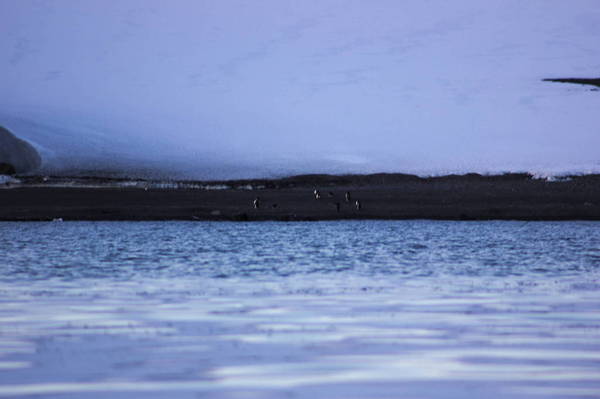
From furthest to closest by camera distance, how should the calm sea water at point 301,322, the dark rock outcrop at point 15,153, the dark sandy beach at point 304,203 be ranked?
the dark rock outcrop at point 15,153
the dark sandy beach at point 304,203
the calm sea water at point 301,322

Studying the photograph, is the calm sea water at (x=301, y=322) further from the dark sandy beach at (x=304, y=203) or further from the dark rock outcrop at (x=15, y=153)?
the dark rock outcrop at (x=15, y=153)

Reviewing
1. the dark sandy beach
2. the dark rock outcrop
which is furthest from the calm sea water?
the dark rock outcrop

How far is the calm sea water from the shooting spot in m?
10.3

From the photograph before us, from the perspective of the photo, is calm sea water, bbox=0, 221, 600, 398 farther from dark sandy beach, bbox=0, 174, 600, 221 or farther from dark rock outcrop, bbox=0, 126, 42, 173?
dark rock outcrop, bbox=0, 126, 42, 173

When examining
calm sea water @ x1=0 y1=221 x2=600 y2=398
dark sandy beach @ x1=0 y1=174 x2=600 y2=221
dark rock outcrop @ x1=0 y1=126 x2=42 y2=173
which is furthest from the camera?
dark rock outcrop @ x1=0 y1=126 x2=42 y2=173

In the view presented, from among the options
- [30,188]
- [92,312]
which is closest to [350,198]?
[30,188]

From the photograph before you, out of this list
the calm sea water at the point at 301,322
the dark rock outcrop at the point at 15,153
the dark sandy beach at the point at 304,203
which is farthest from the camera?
the dark rock outcrop at the point at 15,153

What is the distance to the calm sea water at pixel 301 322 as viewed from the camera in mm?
Result: 10266

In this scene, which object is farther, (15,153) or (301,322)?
(15,153)

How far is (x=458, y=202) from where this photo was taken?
5650 centimetres

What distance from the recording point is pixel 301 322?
1512cm

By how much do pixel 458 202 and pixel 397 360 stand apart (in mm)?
45720

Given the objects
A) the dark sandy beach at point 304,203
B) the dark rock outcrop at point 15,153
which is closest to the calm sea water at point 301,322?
the dark sandy beach at point 304,203

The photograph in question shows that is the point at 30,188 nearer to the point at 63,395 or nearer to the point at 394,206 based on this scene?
the point at 394,206
